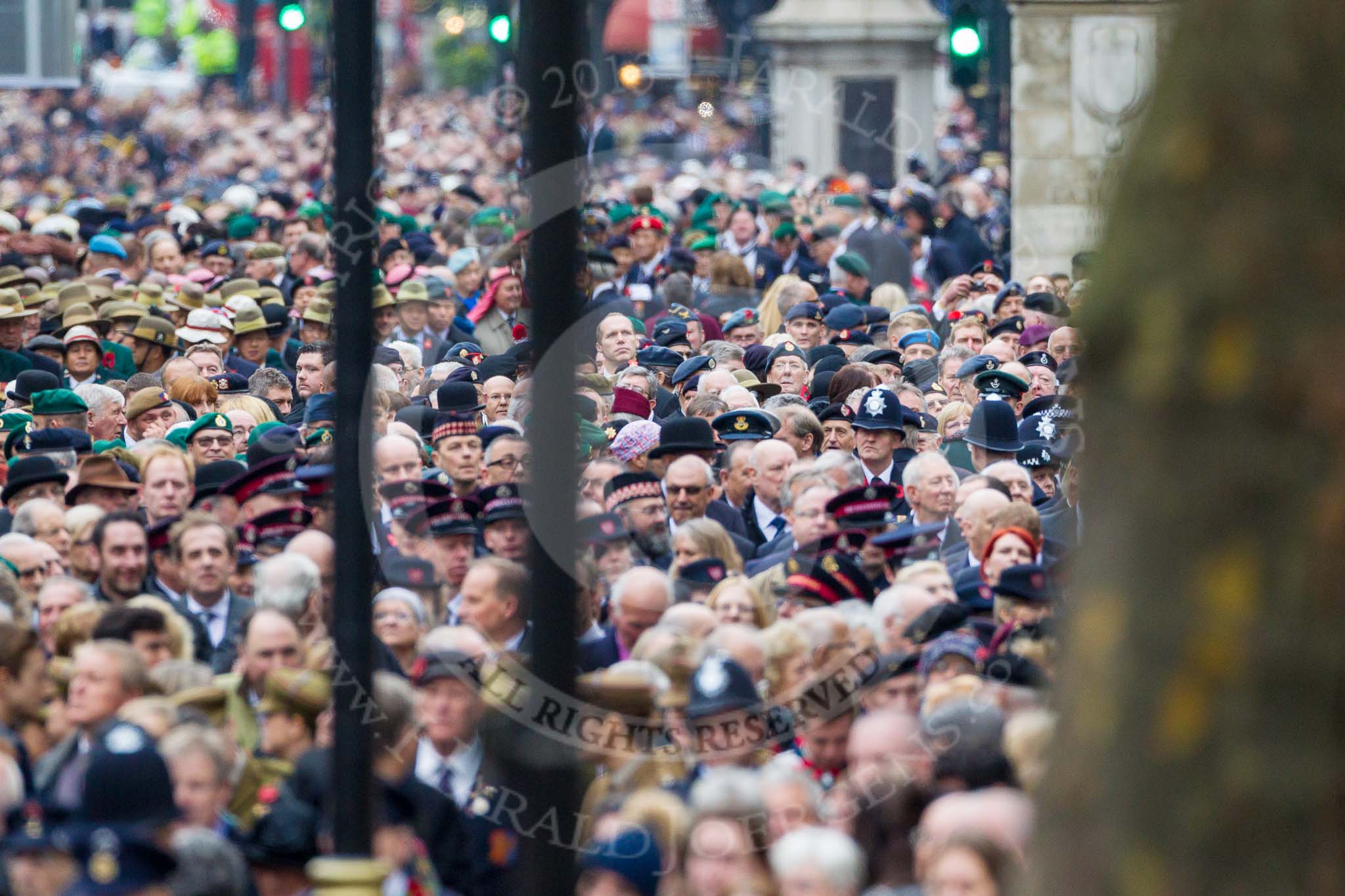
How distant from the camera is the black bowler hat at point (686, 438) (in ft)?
34.5

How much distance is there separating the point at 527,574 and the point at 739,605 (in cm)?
386

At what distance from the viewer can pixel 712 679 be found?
19.7ft

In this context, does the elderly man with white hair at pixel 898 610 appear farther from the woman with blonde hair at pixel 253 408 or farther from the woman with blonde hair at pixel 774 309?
the woman with blonde hair at pixel 774 309

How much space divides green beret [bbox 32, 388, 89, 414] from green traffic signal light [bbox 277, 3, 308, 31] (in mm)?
8625

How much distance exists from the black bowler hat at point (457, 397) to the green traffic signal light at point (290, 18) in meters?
8.23

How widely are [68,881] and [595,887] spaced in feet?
3.80

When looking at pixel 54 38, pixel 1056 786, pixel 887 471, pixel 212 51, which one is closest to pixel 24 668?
pixel 1056 786

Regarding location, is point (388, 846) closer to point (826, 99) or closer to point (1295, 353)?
point (1295, 353)

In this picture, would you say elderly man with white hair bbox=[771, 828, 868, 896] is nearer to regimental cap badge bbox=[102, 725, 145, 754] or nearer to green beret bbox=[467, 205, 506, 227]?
regimental cap badge bbox=[102, 725, 145, 754]

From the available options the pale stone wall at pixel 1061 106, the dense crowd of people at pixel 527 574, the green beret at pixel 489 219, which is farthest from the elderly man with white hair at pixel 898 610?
the green beret at pixel 489 219

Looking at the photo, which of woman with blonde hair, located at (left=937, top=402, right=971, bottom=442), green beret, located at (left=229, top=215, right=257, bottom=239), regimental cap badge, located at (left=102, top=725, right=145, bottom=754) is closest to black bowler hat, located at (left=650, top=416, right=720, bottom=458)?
woman with blonde hair, located at (left=937, top=402, right=971, bottom=442)

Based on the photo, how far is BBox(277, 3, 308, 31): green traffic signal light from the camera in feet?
64.2

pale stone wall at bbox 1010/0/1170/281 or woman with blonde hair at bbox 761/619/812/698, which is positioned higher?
pale stone wall at bbox 1010/0/1170/281

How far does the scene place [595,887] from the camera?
5.05 metres
